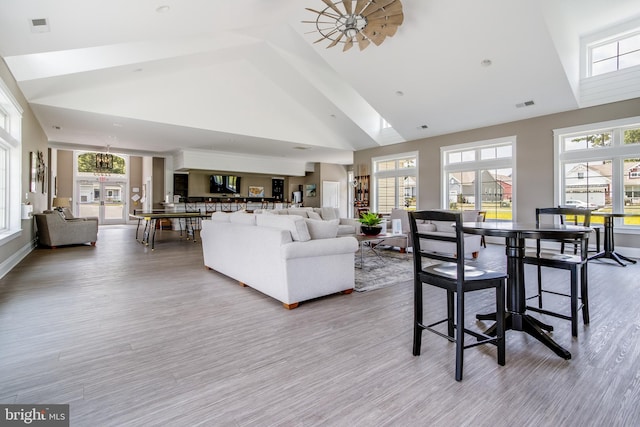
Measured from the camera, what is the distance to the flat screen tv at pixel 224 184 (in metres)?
12.3

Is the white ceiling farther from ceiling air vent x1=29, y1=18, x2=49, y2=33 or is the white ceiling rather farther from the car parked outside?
the car parked outside

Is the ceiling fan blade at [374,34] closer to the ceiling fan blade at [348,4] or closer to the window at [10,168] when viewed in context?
the ceiling fan blade at [348,4]

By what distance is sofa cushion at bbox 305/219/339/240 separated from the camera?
11.3 feet

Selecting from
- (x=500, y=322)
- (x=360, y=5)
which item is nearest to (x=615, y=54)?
(x=360, y=5)

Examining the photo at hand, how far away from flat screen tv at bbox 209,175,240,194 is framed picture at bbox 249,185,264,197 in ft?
2.07

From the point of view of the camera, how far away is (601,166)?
623cm

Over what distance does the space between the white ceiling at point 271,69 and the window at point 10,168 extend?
596 mm

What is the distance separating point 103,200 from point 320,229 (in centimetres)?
1394

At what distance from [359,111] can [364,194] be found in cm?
302

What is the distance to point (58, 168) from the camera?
12.8m

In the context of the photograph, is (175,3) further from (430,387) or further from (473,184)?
(473,184)

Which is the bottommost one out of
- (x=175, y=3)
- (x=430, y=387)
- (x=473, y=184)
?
(x=430, y=387)

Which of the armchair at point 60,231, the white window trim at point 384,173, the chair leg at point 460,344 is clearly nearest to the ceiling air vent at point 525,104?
the white window trim at point 384,173

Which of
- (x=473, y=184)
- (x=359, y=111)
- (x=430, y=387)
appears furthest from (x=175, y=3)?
(x=473, y=184)
